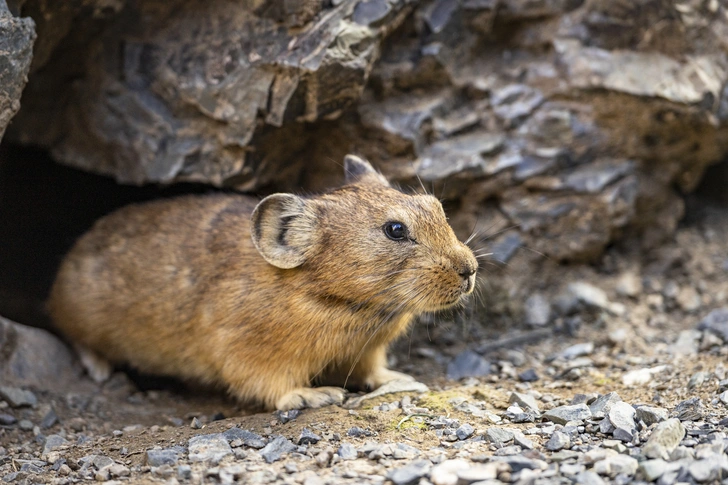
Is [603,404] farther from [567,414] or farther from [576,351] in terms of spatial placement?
[576,351]

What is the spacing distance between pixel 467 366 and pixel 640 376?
186 centimetres

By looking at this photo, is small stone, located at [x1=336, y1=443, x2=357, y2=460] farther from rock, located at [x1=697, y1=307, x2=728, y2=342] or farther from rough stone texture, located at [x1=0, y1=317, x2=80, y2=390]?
rock, located at [x1=697, y1=307, x2=728, y2=342]

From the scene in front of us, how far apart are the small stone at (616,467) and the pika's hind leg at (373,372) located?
9.68ft

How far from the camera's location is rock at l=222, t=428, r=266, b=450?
5660 millimetres

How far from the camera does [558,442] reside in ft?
16.7

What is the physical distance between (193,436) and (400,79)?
4.53 meters

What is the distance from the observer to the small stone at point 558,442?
5055mm

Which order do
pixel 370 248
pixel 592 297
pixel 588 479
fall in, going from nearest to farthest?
1. pixel 588 479
2. pixel 370 248
3. pixel 592 297

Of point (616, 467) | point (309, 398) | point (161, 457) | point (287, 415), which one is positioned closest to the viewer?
point (616, 467)

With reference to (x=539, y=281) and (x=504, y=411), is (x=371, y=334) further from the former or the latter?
(x=539, y=281)

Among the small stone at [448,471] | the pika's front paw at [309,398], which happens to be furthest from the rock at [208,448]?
the small stone at [448,471]

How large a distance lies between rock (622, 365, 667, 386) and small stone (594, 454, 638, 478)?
2.31 metres

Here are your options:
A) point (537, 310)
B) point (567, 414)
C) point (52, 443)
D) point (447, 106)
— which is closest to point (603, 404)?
point (567, 414)

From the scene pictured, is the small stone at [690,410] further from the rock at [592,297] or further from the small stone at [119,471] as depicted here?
the small stone at [119,471]
